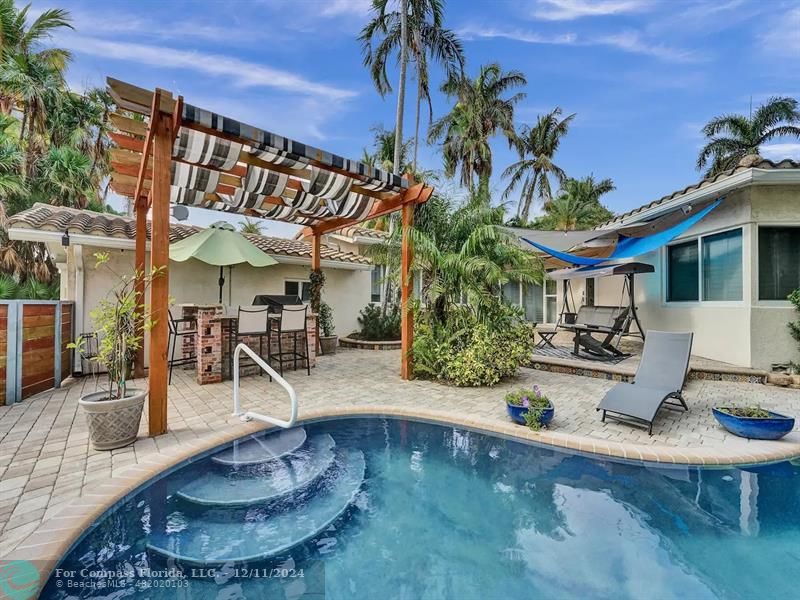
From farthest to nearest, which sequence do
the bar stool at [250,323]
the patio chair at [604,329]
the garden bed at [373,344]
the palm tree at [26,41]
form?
the palm tree at [26,41] → the garden bed at [373,344] → the patio chair at [604,329] → the bar stool at [250,323]

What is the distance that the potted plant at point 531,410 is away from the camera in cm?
484

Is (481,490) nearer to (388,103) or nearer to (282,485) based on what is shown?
(282,485)

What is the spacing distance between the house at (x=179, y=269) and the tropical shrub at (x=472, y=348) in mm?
4969

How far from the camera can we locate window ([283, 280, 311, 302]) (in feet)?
37.6

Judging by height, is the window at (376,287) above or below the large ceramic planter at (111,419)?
above

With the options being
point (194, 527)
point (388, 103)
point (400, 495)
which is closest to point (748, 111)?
point (388, 103)

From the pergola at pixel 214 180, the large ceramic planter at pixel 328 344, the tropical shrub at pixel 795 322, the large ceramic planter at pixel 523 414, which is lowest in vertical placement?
the large ceramic planter at pixel 523 414

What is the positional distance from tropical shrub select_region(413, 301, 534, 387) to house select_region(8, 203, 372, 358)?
497 cm

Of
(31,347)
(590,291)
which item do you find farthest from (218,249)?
(590,291)

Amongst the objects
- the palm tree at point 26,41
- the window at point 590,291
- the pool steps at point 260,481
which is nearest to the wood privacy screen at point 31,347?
the pool steps at point 260,481

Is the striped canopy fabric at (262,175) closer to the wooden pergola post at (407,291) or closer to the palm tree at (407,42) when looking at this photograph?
the wooden pergola post at (407,291)

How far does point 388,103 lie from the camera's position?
15250 mm

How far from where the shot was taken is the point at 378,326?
1262 centimetres

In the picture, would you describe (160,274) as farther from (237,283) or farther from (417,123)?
(417,123)
